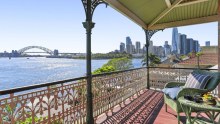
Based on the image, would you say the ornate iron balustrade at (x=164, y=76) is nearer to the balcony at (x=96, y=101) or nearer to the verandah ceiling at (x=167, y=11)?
the balcony at (x=96, y=101)

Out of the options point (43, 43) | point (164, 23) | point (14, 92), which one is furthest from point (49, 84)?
point (43, 43)

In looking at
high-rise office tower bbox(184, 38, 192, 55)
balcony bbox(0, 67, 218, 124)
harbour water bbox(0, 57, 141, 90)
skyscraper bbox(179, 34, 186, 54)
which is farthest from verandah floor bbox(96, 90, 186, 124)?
skyscraper bbox(179, 34, 186, 54)

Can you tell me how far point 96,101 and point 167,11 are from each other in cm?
353

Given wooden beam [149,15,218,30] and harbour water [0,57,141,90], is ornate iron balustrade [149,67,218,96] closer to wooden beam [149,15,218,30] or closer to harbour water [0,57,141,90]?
wooden beam [149,15,218,30]

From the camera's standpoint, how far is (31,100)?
2.53 metres

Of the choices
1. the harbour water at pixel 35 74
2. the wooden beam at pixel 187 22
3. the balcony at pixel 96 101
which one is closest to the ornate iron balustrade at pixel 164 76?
the balcony at pixel 96 101

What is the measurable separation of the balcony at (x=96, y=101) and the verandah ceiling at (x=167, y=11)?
1.68m

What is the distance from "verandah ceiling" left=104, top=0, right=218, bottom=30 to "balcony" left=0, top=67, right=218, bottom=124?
1680mm

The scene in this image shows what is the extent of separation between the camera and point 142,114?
4.45 meters

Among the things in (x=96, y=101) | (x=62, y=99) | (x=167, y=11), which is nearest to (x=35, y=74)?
(x=167, y=11)

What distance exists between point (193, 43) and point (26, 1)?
44.7 meters

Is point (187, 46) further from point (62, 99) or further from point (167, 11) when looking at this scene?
point (62, 99)

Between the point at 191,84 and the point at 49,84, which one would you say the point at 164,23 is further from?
the point at 49,84

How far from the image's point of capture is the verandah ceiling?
5129 millimetres
